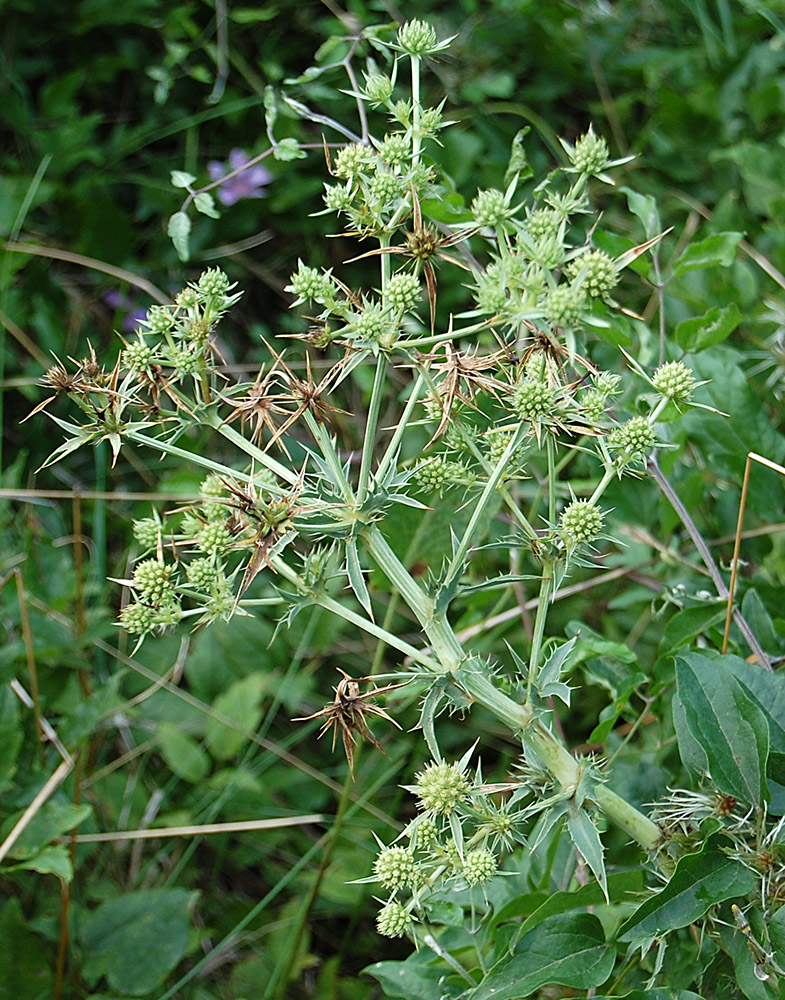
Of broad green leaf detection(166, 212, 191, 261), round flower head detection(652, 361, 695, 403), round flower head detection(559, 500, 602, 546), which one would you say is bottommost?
round flower head detection(559, 500, 602, 546)

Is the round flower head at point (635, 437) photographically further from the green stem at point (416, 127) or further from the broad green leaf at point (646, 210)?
the broad green leaf at point (646, 210)

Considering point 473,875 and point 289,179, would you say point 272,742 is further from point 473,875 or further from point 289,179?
point 289,179

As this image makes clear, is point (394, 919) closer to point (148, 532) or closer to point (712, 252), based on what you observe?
point (148, 532)

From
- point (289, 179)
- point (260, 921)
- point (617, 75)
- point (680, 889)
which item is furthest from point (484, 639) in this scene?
point (617, 75)

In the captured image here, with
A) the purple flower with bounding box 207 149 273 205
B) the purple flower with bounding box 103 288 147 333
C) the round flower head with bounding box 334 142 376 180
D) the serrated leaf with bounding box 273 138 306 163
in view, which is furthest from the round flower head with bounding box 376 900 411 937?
the purple flower with bounding box 207 149 273 205

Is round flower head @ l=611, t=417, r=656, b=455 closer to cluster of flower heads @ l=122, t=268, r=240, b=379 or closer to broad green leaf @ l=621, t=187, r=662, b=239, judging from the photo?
cluster of flower heads @ l=122, t=268, r=240, b=379

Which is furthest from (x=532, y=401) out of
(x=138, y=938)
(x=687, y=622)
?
(x=138, y=938)

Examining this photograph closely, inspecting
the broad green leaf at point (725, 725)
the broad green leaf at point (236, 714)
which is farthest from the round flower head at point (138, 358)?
the broad green leaf at point (236, 714)
